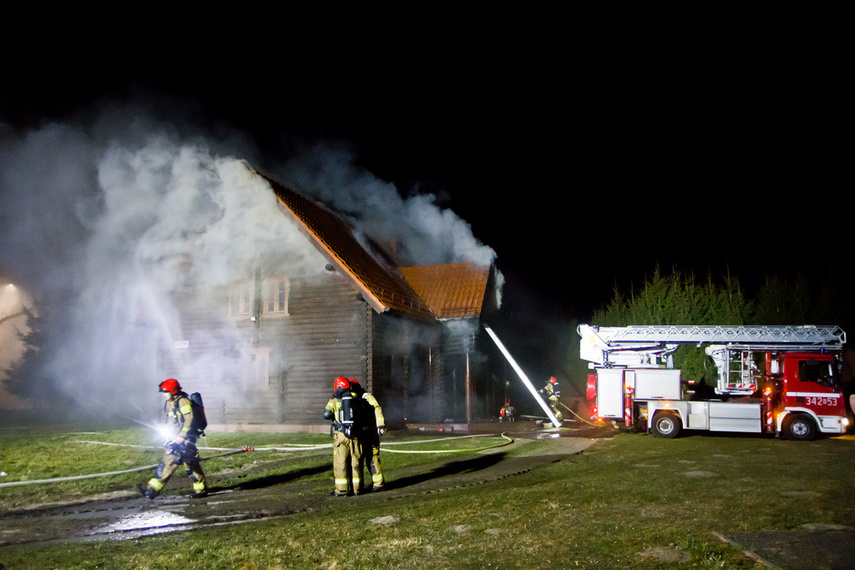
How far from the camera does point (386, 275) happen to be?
68.7ft

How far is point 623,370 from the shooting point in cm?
1620

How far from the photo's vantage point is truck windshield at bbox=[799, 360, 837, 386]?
14.4 metres

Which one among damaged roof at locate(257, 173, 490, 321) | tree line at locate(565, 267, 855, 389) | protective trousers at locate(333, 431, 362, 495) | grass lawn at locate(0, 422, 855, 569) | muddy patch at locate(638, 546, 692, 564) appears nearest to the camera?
muddy patch at locate(638, 546, 692, 564)

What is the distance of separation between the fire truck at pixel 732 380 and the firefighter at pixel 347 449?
32.5ft

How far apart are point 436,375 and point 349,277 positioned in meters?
5.78

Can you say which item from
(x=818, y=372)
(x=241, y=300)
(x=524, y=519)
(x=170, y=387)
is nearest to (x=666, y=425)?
(x=818, y=372)

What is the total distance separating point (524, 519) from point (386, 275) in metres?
15.3

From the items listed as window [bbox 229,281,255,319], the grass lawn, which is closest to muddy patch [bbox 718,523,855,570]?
the grass lawn

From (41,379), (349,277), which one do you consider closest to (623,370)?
(349,277)

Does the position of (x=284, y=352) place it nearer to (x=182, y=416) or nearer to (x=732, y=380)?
(x=182, y=416)

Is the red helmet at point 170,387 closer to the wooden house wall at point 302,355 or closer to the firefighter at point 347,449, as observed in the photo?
the firefighter at point 347,449

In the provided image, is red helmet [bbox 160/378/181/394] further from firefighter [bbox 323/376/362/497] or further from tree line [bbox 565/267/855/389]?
tree line [bbox 565/267/855/389]

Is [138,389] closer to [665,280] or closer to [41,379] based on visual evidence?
[41,379]

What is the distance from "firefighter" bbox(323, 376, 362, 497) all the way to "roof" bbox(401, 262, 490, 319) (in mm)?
12021
